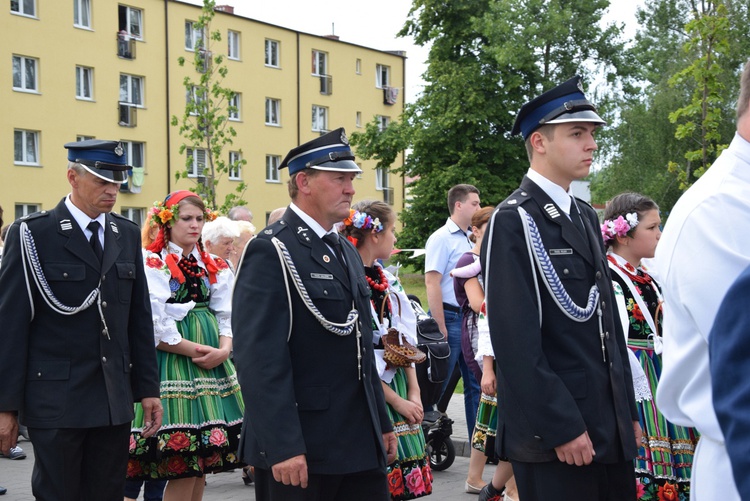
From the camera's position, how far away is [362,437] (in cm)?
415

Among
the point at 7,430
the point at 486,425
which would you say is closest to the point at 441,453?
the point at 486,425

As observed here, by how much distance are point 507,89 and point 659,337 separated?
104ft

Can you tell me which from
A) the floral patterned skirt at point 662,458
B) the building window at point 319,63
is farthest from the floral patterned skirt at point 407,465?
the building window at point 319,63

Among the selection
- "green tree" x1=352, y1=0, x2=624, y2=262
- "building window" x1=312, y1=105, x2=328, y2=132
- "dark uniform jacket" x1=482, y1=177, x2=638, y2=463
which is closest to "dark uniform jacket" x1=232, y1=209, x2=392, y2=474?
"dark uniform jacket" x1=482, y1=177, x2=638, y2=463

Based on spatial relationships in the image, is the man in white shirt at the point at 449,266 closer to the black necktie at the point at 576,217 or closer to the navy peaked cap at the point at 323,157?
the navy peaked cap at the point at 323,157

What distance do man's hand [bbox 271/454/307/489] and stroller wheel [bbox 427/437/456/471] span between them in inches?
189

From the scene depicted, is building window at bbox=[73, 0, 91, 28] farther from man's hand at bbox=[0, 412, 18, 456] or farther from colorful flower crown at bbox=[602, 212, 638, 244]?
man's hand at bbox=[0, 412, 18, 456]

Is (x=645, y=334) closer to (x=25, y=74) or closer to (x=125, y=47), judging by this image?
(x=25, y=74)

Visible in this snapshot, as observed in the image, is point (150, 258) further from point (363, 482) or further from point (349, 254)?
Answer: point (363, 482)

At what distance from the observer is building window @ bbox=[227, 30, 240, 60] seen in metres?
45.3

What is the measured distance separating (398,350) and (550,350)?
74.3 inches

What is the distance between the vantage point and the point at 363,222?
226 inches

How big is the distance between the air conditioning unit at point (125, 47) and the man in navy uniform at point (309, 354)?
37.6m

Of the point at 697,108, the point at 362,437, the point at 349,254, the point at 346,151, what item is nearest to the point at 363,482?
the point at 362,437
